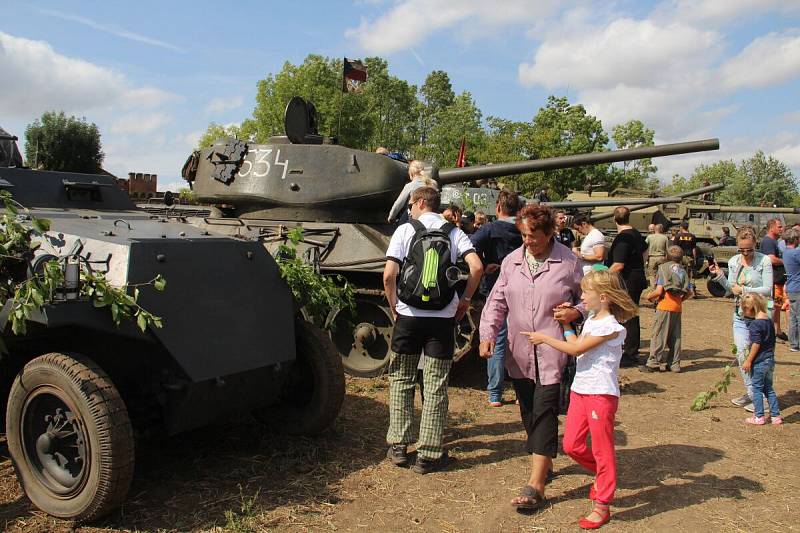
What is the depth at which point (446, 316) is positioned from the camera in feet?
14.7

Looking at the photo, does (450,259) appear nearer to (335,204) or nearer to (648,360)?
(335,204)

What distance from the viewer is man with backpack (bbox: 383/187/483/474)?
172 inches

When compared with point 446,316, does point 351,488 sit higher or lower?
lower

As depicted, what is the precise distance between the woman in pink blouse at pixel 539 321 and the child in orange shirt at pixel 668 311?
4233 mm

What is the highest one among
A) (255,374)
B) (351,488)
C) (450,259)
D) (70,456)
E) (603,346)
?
(450,259)

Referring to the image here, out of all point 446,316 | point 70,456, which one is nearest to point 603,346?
point 446,316

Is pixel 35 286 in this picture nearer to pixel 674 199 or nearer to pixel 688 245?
pixel 674 199

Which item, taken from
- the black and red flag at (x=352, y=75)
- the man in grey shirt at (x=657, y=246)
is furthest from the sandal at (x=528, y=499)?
the black and red flag at (x=352, y=75)

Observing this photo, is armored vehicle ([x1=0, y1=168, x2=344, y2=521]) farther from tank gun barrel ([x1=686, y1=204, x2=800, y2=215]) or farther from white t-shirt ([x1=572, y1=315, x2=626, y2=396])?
tank gun barrel ([x1=686, y1=204, x2=800, y2=215])

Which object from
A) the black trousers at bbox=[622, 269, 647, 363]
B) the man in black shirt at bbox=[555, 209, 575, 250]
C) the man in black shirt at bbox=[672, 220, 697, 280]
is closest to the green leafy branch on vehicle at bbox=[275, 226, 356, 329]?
the black trousers at bbox=[622, 269, 647, 363]

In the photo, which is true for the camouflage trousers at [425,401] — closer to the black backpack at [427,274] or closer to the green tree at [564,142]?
the black backpack at [427,274]

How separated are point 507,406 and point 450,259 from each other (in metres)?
2.39

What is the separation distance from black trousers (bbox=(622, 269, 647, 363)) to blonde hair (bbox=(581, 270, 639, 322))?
14.0 feet

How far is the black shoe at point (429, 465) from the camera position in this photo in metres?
4.52
